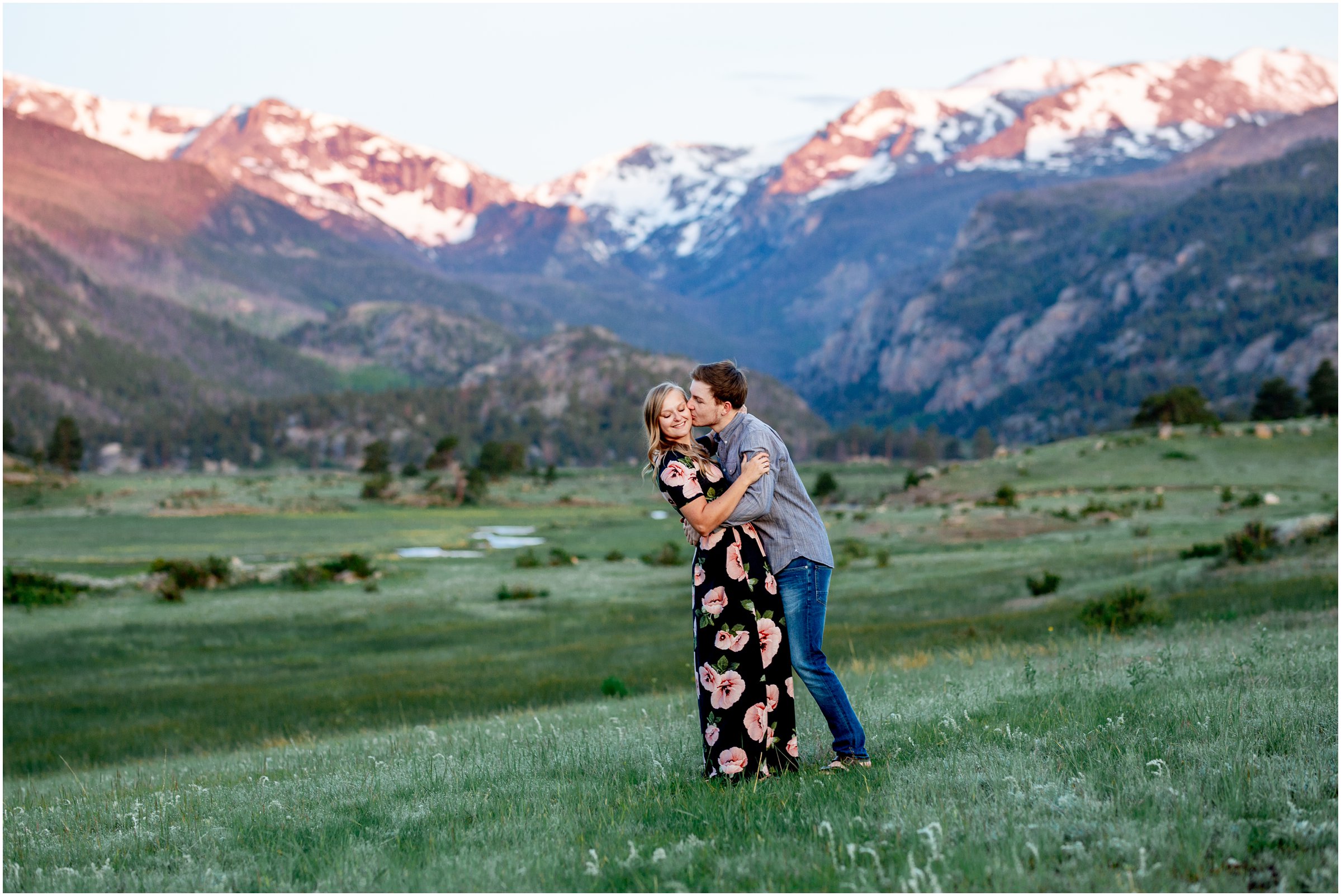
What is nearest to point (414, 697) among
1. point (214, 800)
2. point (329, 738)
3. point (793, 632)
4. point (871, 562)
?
point (329, 738)

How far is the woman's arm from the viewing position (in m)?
7.07

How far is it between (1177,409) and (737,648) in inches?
3977

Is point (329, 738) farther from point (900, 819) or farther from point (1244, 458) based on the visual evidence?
point (1244, 458)

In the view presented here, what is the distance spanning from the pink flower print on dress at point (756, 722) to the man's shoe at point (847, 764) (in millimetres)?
475

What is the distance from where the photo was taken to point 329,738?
14.5 metres

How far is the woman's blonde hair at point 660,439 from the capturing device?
23.8ft

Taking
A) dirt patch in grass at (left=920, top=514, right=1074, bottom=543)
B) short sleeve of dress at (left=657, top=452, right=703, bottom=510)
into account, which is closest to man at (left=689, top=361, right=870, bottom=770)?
short sleeve of dress at (left=657, top=452, right=703, bottom=510)

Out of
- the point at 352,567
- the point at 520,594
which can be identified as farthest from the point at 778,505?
the point at 352,567

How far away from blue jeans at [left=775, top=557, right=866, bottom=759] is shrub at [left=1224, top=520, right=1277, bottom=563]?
22.0 metres

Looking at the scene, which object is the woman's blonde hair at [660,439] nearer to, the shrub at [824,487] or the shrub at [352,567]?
the shrub at [352,567]

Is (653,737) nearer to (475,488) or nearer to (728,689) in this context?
(728,689)

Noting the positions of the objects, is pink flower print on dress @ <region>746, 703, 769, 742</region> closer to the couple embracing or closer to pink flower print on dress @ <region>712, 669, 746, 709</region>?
the couple embracing

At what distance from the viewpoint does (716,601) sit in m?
7.39

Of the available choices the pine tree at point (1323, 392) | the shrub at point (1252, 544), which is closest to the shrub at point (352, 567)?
the shrub at point (1252, 544)
